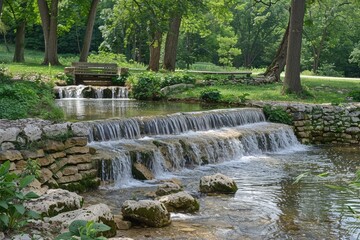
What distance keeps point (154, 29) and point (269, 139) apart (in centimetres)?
530

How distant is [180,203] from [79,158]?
2203 mm

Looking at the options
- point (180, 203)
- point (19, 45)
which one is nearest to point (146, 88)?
point (180, 203)

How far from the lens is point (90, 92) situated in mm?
16906

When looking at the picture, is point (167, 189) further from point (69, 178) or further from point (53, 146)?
point (53, 146)

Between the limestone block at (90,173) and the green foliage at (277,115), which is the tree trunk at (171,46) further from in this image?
the limestone block at (90,173)

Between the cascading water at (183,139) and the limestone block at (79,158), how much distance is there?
1.24 feet

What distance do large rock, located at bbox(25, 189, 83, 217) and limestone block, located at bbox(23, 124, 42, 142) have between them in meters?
1.89

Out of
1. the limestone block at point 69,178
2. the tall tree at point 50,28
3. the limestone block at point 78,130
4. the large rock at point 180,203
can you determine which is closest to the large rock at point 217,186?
the large rock at point 180,203

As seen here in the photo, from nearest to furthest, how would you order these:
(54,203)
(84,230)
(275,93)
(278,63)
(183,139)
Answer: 1. (84,230)
2. (54,203)
3. (183,139)
4. (275,93)
5. (278,63)

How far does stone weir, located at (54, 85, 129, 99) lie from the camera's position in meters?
16.6

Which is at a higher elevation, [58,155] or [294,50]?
[294,50]

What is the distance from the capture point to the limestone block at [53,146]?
805cm

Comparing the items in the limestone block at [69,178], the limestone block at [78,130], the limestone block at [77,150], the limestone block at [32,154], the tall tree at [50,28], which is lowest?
the limestone block at [69,178]

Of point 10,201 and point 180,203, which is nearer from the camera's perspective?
point 10,201
